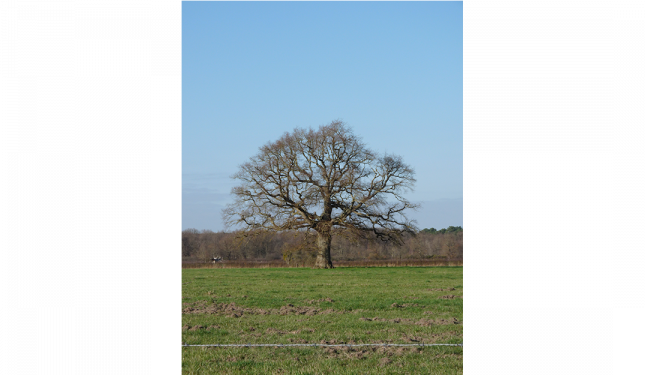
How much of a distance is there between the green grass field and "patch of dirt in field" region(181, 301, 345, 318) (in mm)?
14

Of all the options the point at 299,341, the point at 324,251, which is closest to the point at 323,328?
the point at 299,341

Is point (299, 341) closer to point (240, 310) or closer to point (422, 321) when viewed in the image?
point (422, 321)

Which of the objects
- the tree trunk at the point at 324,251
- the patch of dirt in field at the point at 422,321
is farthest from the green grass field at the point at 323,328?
the tree trunk at the point at 324,251

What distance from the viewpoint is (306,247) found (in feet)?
69.7

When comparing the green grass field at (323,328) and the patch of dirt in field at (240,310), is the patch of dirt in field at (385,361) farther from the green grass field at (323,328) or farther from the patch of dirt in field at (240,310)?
the patch of dirt in field at (240,310)

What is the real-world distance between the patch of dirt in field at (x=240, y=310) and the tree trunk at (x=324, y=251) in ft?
42.6

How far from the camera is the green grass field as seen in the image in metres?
4.25

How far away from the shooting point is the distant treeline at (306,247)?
21062 millimetres

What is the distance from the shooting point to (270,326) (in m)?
6.18

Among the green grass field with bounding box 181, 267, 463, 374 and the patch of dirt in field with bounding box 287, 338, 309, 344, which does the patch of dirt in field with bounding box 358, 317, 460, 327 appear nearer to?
the green grass field with bounding box 181, 267, 463, 374

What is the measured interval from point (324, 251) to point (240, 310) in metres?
13.6
